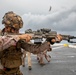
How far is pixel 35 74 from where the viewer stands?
16.8 metres

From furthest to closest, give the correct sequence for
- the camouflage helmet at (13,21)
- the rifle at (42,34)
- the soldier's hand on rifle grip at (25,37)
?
the camouflage helmet at (13,21) → the rifle at (42,34) → the soldier's hand on rifle grip at (25,37)

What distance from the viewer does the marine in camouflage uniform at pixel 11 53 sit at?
29.0 ft

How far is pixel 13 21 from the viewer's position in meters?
9.06

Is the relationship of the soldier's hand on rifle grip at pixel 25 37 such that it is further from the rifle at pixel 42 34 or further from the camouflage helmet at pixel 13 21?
the camouflage helmet at pixel 13 21

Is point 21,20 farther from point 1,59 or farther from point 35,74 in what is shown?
point 35,74

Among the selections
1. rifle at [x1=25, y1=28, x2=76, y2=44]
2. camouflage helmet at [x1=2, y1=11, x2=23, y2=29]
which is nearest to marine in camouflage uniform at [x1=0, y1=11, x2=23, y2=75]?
camouflage helmet at [x1=2, y1=11, x2=23, y2=29]

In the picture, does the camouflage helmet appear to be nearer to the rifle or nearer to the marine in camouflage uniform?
the marine in camouflage uniform

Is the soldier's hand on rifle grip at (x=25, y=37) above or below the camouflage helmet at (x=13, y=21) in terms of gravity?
below

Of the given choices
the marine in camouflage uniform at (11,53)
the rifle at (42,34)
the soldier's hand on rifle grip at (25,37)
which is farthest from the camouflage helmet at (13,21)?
the soldier's hand on rifle grip at (25,37)

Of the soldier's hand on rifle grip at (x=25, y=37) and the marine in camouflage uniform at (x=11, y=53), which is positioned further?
the marine in camouflage uniform at (x=11, y=53)

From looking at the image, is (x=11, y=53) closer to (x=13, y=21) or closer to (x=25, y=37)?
(x=25, y=37)

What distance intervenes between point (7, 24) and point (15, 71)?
114 cm

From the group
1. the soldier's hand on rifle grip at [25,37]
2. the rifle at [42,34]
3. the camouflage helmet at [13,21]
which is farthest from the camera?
the camouflage helmet at [13,21]

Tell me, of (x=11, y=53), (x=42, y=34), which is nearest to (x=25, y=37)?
(x=11, y=53)
